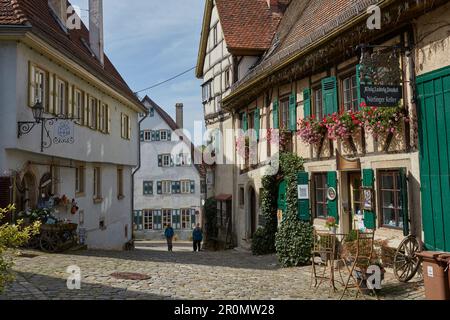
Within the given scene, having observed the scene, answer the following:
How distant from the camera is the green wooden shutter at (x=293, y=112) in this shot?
43.2 ft

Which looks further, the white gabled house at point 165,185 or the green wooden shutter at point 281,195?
the white gabled house at point 165,185

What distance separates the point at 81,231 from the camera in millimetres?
16109

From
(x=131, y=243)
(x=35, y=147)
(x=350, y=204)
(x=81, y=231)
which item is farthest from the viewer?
(x=131, y=243)

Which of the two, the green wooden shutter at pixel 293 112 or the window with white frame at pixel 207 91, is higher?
the window with white frame at pixel 207 91

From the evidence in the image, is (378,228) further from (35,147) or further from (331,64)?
(35,147)

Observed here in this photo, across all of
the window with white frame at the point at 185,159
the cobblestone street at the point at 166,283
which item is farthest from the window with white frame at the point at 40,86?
the window with white frame at the point at 185,159

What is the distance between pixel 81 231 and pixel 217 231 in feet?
24.2

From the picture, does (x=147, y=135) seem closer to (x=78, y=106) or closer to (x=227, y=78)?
(x=227, y=78)

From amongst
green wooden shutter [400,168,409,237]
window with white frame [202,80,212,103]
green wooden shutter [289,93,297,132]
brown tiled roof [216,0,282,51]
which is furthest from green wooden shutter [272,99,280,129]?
window with white frame [202,80,212,103]

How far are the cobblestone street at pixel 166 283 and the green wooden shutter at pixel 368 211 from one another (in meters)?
1.15

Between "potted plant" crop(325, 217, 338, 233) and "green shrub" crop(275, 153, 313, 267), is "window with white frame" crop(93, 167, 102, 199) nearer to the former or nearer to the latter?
"green shrub" crop(275, 153, 313, 267)

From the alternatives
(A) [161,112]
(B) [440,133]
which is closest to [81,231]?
(B) [440,133]

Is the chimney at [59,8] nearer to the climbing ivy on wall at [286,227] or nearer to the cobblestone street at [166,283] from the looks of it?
the cobblestone street at [166,283]

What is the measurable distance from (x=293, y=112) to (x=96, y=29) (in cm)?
1122
